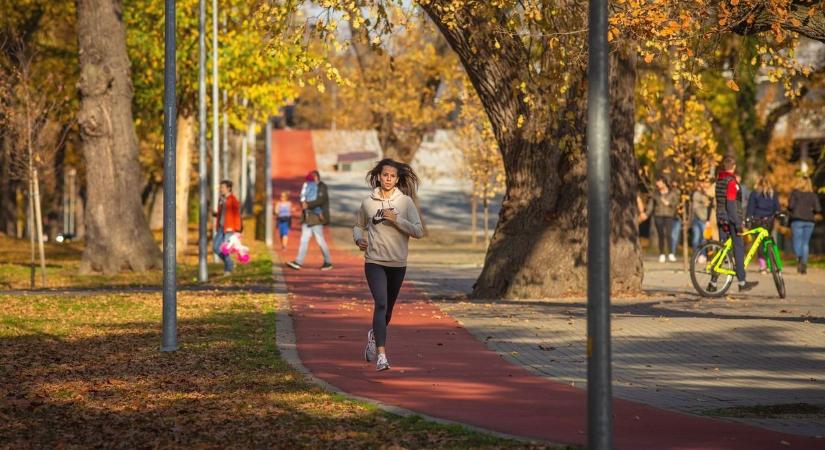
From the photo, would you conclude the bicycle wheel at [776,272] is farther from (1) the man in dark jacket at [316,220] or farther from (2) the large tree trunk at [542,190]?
(1) the man in dark jacket at [316,220]

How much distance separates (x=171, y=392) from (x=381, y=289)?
2.24 meters

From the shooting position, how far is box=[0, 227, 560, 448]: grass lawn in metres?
8.52

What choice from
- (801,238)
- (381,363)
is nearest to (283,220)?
(801,238)

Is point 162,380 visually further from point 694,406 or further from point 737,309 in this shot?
point 737,309

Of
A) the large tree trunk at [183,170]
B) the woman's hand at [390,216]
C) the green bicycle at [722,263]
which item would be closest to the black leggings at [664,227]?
the green bicycle at [722,263]

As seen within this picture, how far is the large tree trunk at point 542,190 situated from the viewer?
1961 centimetres

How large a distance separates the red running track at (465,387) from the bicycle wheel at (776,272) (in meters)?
4.49

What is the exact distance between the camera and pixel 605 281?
6.82m

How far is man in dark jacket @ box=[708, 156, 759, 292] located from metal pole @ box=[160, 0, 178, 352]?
8.46 m

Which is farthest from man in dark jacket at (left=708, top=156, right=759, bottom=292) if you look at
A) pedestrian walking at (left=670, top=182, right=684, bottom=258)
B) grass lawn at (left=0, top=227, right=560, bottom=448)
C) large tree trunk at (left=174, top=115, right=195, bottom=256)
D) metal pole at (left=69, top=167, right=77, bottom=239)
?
metal pole at (left=69, top=167, right=77, bottom=239)

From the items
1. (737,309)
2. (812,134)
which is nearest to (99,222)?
(737,309)

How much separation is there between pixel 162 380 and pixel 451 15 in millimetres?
7730

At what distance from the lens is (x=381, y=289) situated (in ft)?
39.9

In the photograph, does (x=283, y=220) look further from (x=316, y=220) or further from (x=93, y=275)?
(x=93, y=275)
